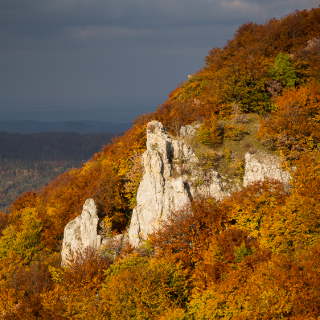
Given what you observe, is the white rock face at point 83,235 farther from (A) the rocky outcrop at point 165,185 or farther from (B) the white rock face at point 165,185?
(B) the white rock face at point 165,185

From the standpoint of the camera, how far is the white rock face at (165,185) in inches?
1421

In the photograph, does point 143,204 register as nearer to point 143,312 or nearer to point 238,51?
point 143,312

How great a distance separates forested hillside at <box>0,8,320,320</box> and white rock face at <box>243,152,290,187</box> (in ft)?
2.59

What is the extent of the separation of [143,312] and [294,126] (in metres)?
20.4

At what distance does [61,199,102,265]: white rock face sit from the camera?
39906 mm

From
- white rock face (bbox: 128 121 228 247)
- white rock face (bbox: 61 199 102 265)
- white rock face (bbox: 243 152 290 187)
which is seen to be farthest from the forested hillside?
white rock face (bbox: 128 121 228 247)

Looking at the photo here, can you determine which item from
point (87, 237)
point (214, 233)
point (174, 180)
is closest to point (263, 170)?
point (214, 233)

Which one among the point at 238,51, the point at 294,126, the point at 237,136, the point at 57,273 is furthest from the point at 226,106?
the point at 57,273

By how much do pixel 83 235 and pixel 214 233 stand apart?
14.2m

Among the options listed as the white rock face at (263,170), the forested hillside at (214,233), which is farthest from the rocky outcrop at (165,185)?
the forested hillside at (214,233)

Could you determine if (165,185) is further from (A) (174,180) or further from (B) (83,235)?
(B) (83,235)

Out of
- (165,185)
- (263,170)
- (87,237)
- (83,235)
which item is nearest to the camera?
(263,170)

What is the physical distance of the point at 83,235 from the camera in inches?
1604

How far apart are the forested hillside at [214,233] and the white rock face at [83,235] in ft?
4.13
